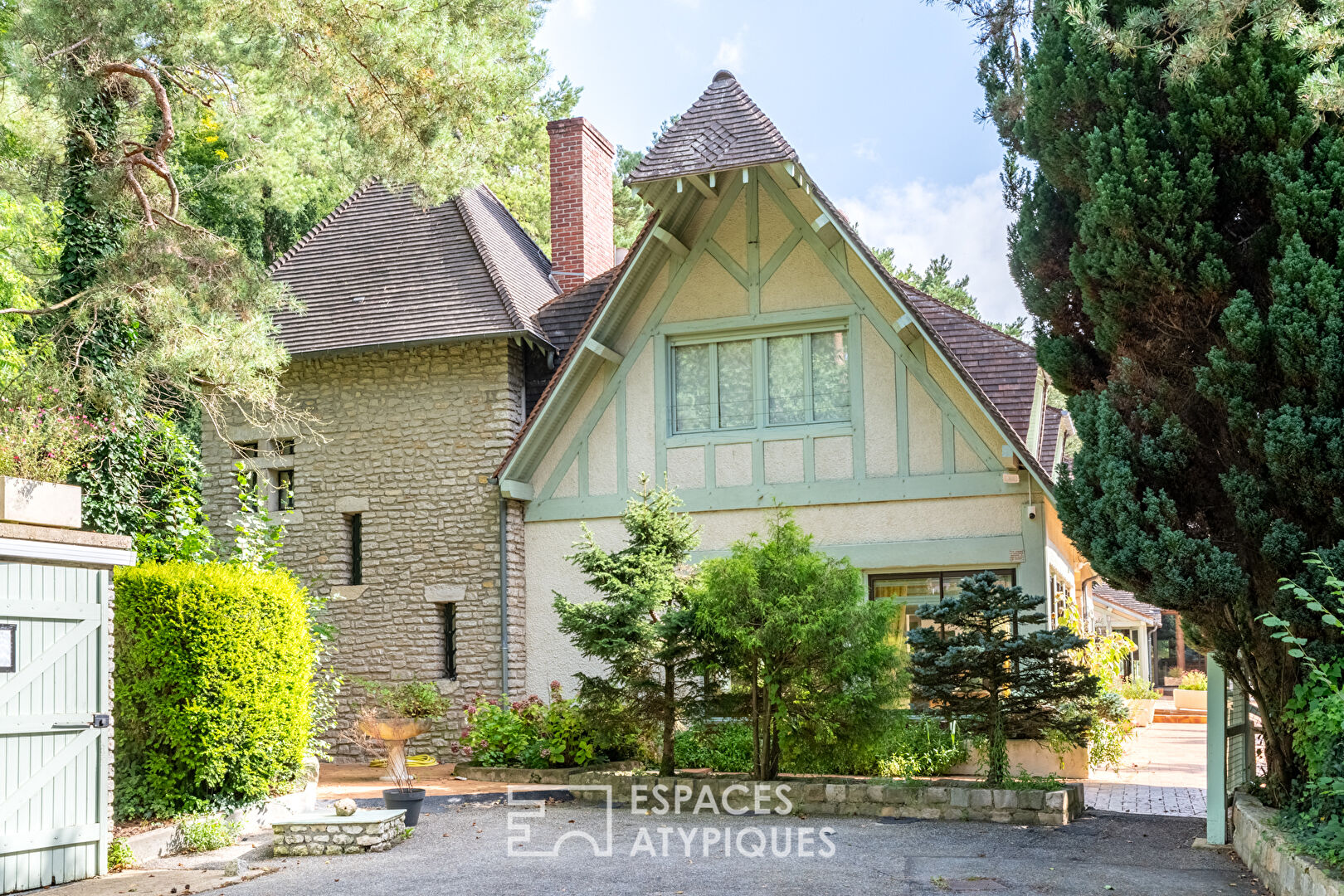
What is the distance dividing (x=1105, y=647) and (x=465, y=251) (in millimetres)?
9015

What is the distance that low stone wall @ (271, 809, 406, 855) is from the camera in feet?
27.3

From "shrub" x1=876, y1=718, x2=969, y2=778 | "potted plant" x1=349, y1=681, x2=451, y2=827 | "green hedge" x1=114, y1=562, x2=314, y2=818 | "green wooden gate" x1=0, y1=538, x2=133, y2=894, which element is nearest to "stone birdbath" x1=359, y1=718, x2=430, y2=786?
"green hedge" x1=114, y1=562, x2=314, y2=818

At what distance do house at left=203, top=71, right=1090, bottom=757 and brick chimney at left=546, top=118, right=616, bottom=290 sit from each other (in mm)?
1382

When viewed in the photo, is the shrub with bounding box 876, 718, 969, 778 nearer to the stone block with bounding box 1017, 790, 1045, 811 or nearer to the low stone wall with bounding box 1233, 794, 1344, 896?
the stone block with bounding box 1017, 790, 1045, 811

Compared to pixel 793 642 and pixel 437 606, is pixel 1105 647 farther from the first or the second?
pixel 437 606

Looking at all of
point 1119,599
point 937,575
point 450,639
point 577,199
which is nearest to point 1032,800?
point 937,575

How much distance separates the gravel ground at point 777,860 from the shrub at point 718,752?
1.81 m

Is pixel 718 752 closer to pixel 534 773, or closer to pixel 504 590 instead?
pixel 534 773

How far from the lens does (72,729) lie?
7.42 m

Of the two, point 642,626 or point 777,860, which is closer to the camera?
point 777,860

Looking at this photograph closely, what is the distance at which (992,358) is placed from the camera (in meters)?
13.1

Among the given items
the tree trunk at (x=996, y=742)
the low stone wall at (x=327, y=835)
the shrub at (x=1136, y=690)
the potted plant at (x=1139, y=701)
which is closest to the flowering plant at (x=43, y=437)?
the low stone wall at (x=327, y=835)

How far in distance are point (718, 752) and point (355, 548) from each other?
217 inches

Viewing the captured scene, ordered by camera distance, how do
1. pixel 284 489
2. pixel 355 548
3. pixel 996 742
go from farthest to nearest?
pixel 284 489 < pixel 355 548 < pixel 996 742
